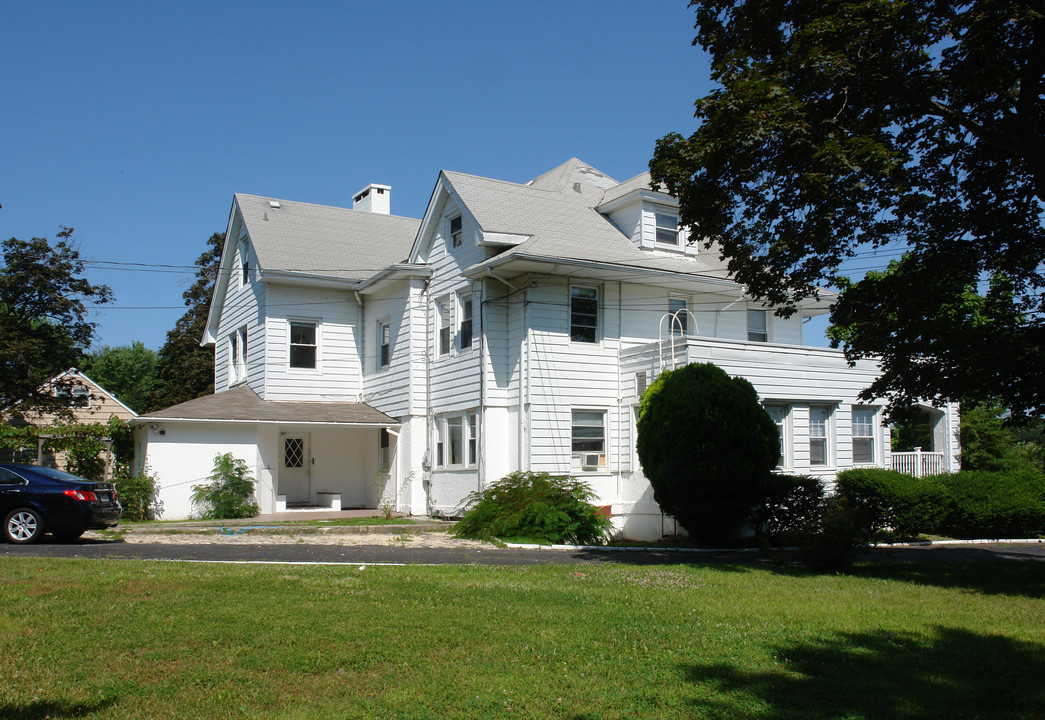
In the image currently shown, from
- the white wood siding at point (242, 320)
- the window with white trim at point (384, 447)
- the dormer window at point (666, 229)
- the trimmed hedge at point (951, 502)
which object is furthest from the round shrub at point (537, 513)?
the white wood siding at point (242, 320)

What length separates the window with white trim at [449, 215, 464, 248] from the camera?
75.1ft

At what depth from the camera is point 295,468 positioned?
26141 millimetres

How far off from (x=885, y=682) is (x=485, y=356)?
50.7 ft

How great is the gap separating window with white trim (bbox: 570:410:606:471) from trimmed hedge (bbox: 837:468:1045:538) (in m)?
5.63

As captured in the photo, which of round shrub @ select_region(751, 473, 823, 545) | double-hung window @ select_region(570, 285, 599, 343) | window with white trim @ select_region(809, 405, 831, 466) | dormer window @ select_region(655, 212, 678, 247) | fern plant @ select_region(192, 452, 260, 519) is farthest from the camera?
dormer window @ select_region(655, 212, 678, 247)

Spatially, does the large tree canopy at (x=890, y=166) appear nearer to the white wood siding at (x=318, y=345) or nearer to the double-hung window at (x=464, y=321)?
the double-hung window at (x=464, y=321)

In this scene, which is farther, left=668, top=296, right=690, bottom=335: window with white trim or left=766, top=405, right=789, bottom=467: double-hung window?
left=668, top=296, right=690, bottom=335: window with white trim

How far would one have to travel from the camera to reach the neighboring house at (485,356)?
21.1 meters

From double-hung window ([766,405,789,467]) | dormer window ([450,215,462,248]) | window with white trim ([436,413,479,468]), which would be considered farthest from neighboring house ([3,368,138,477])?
double-hung window ([766,405,789,467])

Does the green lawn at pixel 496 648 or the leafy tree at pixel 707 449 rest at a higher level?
the leafy tree at pixel 707 449

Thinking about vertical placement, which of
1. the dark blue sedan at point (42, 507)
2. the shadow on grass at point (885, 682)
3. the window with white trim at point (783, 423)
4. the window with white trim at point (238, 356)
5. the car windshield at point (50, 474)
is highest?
the window with white trim at point (238, 356)

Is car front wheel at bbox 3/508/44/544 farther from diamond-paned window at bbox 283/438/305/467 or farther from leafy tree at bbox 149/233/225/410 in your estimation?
leafy tree at bbox 149/233/225/410

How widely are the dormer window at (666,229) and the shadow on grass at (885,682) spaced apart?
56.1 ft

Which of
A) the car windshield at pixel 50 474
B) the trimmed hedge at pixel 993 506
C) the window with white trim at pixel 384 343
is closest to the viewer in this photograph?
the car windshield at pixel 50 474
